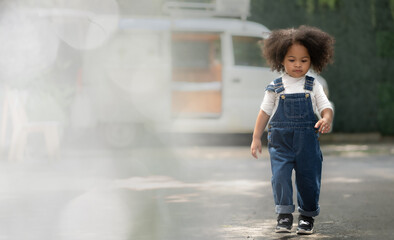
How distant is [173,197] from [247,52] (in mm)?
5624

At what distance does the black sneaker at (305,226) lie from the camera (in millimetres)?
4477

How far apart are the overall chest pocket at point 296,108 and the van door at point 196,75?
6.71 meters

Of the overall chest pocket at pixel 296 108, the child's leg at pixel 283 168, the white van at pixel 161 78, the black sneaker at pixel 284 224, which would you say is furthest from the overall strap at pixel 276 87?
the white van at pixel 161 78

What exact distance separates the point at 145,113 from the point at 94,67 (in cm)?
106

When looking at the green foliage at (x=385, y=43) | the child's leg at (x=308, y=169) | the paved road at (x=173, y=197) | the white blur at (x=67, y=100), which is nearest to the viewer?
the child's leg at (x=308, y=169)

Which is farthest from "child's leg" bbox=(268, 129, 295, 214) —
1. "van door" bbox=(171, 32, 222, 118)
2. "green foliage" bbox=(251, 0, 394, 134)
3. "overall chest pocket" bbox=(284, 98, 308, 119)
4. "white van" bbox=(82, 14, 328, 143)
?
"green foliage" bbox=(251, 0, 394, 134)

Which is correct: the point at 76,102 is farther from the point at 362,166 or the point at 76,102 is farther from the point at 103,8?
the point at 362,166

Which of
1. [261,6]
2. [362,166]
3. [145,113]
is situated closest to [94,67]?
[145,113]

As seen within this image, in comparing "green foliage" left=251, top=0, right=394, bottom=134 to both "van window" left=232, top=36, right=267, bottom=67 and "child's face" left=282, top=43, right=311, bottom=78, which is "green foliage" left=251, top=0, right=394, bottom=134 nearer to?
"van window" left=232, top=36, right=267, bottom=67

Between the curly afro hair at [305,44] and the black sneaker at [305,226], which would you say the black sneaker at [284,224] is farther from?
the curly afro hair at [305,44]

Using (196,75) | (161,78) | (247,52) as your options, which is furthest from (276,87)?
(196,75)

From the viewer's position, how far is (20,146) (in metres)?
9.41

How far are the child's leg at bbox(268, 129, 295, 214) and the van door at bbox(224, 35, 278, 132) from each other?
657cm

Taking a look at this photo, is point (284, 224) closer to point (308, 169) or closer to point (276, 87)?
point (308, 169)
